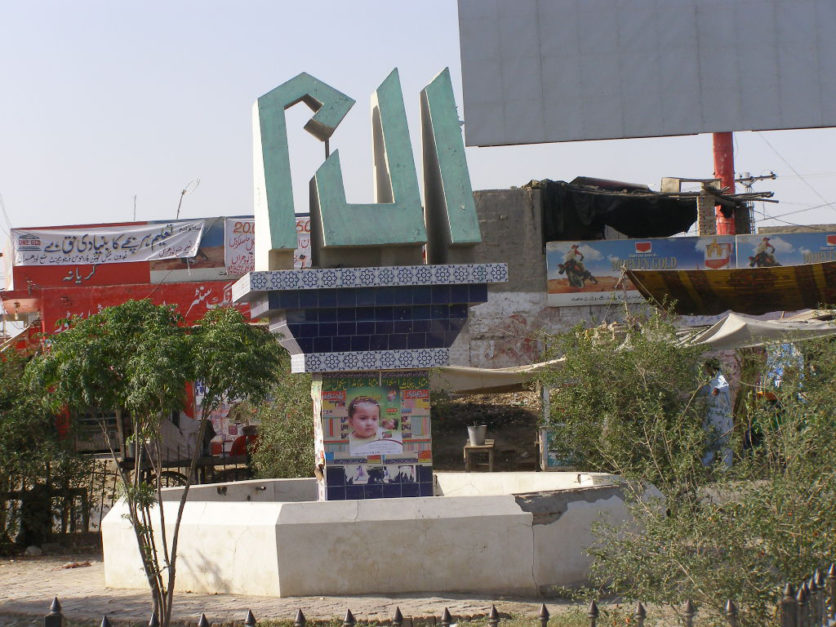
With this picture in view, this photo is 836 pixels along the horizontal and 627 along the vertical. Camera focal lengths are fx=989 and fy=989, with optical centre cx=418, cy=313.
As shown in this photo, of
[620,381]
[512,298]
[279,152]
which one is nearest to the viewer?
[279,152]

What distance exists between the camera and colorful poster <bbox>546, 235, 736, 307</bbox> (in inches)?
851

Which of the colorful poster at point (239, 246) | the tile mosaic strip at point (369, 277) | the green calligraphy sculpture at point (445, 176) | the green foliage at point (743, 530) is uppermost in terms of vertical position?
the colorful poster at point (239, 246)

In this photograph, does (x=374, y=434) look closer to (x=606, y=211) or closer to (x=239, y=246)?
(x=606, y=211)

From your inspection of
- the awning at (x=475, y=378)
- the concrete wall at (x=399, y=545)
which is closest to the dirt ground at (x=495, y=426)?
the awning at (x=475, y=378)

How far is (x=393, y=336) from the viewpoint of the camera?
398 inches

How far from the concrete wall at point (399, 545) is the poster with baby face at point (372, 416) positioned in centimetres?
101

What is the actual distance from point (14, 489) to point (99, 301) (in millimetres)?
9068

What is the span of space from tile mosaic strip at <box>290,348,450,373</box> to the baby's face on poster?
426 mm

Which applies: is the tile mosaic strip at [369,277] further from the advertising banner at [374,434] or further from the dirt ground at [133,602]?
the dirt ground at [133,602]

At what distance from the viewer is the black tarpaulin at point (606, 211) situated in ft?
73.4

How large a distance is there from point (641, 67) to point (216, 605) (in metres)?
19.1

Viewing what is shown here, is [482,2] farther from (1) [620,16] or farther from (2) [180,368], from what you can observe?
(2) [180,368]

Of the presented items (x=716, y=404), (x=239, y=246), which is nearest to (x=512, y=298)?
(x=239, y=246)

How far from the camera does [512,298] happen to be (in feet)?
72.6
